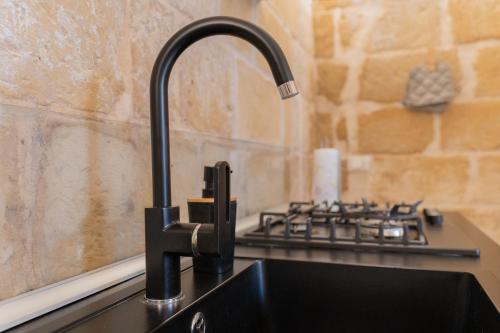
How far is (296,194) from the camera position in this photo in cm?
181

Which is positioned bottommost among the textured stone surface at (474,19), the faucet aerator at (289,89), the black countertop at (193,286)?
the black countertop at (193,286)

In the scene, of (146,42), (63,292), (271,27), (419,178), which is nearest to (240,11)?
(271,27)

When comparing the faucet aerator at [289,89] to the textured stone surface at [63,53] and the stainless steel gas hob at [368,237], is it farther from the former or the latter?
the stainless steel gas hob at [368,237]

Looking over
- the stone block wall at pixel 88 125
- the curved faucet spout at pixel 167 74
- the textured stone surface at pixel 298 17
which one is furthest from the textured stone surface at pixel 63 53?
the textured stone surface at pixel 298 17

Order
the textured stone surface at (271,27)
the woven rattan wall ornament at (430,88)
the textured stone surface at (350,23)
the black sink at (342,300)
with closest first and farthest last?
the black sink at (342,300)
the textured stone surface at (271,27)
the woven rattan wall ornament at (430,88)
the textured stone surface at (350,23)

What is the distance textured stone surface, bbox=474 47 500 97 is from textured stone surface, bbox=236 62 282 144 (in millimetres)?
899

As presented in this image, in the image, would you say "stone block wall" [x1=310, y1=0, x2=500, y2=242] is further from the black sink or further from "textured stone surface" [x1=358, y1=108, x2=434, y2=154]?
the black sink

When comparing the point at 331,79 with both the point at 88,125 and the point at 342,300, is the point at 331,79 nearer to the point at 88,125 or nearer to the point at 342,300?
the point at 342,300

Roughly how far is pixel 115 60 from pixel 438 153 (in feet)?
5.18

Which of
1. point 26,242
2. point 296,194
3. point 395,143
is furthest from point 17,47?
point 395,143

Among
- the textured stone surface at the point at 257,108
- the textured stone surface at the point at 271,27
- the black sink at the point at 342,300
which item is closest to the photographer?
the black sink at the point at 342,300

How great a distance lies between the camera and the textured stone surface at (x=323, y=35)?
79.0 inches

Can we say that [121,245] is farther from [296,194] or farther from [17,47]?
[296,194]

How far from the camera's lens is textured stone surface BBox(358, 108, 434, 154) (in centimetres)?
186
